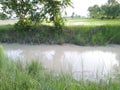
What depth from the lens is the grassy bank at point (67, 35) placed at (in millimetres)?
9797

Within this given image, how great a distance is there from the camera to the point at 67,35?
10.0 m

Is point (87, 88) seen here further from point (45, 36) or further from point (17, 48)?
point (45, 36)

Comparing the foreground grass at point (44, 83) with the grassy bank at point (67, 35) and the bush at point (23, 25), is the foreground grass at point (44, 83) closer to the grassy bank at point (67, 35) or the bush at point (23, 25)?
the grassy bank at point (67, 35)

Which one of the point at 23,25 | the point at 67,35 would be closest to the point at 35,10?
the point at 23,25

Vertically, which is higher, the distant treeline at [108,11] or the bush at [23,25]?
the bush at [23,25]

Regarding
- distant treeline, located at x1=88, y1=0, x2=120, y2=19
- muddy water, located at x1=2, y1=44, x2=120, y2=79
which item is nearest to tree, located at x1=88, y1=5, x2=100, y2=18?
distant treeline, located at x1=88, y1=0, x2=120, y2=19

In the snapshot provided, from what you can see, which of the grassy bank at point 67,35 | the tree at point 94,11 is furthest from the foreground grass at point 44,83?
the tree at point 94,11

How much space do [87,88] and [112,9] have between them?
1621 centimetres

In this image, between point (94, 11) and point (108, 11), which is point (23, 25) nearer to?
point (108, 11)

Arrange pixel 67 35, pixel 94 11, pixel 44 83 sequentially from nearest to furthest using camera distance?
1. pixel 44 83
2. pixel 67 35
3. pixel 94 11

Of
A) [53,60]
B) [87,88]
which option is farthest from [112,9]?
[87,88]

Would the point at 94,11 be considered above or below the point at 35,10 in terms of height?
below

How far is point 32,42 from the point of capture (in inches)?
386

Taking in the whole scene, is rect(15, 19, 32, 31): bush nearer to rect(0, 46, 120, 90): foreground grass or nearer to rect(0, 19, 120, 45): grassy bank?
rect(0, 19, 120, 45): grassy bank
